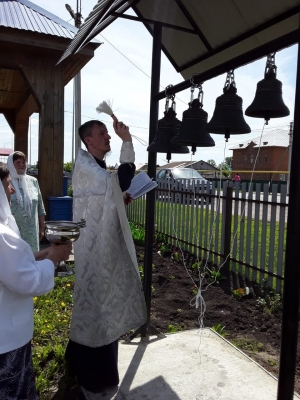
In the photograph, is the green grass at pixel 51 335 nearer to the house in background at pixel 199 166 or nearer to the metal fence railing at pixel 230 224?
the metal fence railing at pixel 230 224

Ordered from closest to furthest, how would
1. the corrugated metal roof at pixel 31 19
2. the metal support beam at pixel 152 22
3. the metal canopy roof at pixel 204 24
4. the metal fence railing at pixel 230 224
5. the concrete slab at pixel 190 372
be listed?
the metal canopy roof at pixel 204 24
the concrete slab at pixel 190 372
the metal support beam at pixel 152 22
the metal fence railing at pixel 230 224
the corrugated metal roof at pixel 31 19

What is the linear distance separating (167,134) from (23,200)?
200 centimetres

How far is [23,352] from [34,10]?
21.8 ft

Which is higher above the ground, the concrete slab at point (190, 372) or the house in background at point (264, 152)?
the house in background at point (264, 152)

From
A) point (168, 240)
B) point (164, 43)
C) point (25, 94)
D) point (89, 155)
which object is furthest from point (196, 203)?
point (25, 94)

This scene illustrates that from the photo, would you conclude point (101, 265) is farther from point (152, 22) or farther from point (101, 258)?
point (152, 22)

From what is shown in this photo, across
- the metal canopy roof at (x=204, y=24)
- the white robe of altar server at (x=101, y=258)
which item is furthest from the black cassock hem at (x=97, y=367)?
the metal canopy roof at (x=204, y=24)

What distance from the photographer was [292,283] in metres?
1.67

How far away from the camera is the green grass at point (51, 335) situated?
2.86 metres

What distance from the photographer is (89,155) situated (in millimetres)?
2652

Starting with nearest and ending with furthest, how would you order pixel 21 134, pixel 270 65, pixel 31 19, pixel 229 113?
pixel 270 65 → pixel 229 113 → pixel 31 19 → pixel 21 134

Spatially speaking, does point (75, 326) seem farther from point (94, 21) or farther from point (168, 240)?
point (168, 240)

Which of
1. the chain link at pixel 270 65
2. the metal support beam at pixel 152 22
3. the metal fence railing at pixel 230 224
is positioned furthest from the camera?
the metal fence railing at pixel 230 224

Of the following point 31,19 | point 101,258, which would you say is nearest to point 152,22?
point 101,258
